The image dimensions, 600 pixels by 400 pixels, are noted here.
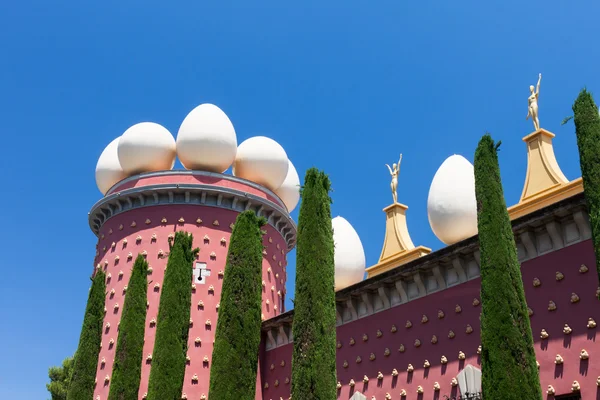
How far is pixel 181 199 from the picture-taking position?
91.8 ft

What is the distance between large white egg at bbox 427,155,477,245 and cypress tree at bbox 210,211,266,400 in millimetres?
6602

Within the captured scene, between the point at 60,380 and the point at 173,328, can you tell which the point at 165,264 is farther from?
the point at 60,380

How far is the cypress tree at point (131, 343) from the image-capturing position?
20.8 meters

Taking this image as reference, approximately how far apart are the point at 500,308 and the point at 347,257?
14740 mm

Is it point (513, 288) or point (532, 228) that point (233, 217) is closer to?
point (532, 228)

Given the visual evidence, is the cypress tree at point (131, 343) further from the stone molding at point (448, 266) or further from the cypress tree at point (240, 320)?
the stone molding at point (448, 266)

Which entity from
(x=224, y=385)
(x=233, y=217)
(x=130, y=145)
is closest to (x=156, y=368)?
(x=224, y=385)

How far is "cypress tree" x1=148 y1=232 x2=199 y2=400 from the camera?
19.3 meters

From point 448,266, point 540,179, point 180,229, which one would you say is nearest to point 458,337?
point 448,266

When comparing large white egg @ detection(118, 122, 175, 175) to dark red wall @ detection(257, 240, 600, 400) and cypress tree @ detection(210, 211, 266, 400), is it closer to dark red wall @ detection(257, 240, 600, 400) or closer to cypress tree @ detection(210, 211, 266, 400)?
dark red wall @ detection(257, 240, 600, 400)

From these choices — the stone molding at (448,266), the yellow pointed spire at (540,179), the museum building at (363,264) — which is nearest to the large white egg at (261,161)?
the museum building at (363,264)

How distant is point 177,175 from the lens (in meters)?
28.1

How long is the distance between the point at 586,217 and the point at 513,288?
319 cm

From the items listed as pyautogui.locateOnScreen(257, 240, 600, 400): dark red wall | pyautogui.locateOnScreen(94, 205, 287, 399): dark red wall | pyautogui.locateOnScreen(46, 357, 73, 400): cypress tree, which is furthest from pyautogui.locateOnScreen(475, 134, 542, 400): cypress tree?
pyautogui.locateOnScreen(46, 357, 73, 400): cypress tree
